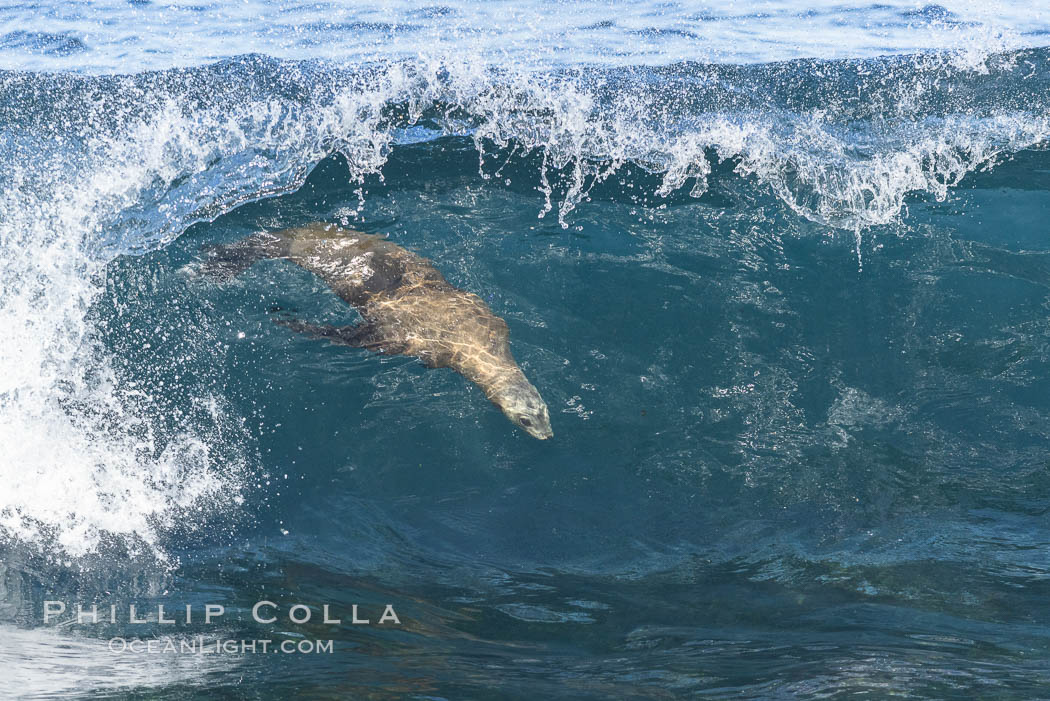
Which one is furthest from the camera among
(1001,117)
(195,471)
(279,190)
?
(1001,117)

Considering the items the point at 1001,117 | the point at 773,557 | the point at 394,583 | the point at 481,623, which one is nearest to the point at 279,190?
the point at 394,583

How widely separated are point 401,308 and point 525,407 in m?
1.30

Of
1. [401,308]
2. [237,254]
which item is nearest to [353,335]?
[401,308]

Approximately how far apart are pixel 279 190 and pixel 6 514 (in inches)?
142

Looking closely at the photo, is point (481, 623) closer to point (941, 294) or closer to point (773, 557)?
point (773, 557)

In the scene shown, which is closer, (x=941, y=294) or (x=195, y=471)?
(x=195, y=471)

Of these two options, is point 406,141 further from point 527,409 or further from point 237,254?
point 527,409

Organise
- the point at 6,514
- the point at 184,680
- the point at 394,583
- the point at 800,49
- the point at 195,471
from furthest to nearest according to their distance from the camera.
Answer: the point at 800,49 < the point at 195,471 < the point at 6,514 < the point at 394,583 < the point at 184,680

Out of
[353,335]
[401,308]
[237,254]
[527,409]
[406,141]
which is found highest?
[406,141]

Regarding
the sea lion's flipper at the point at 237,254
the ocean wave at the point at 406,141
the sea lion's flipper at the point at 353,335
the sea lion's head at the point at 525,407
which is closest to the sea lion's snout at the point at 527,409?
the sea lion's head at the point at 525,407

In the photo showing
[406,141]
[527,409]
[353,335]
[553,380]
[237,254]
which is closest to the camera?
[527,409]

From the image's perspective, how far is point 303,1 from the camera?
41.3 feet

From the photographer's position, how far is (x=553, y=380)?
6320 millimetres

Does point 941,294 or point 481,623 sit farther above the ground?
point 941,294
